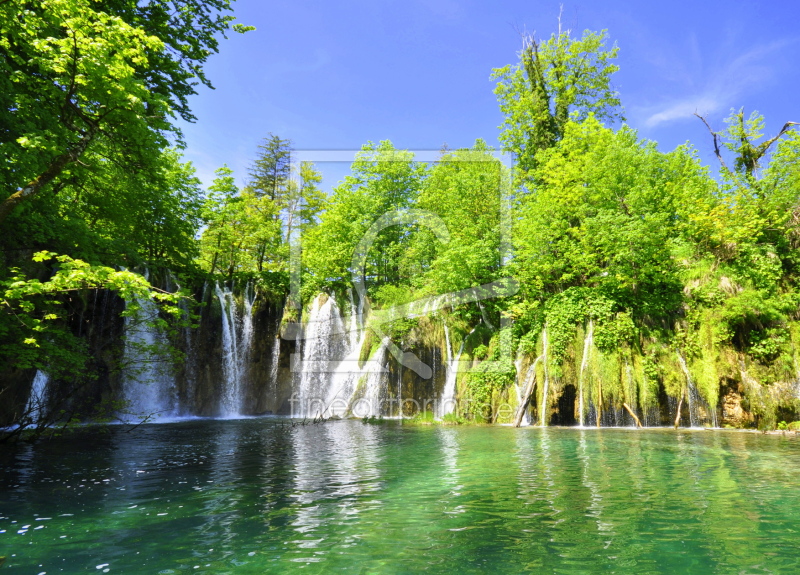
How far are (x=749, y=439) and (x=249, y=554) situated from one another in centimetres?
1354

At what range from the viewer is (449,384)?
811 inches

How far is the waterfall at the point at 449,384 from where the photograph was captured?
2009cm

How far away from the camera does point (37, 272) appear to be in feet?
47.8

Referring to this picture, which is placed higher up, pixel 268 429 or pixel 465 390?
pixel 465 390

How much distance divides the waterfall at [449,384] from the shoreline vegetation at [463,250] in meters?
0.21

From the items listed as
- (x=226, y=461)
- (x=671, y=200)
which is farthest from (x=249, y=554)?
(x=671, y=200)

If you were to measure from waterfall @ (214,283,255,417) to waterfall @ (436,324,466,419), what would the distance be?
12.1 m

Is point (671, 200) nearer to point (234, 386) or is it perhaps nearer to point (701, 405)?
point (701, 405)

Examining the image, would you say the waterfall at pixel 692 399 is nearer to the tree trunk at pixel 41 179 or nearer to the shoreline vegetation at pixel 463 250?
the shoreline vegetation at pixel 463 250

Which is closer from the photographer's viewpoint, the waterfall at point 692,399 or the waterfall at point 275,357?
the waterfall at point 692,399

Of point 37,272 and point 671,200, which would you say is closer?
point 37,272

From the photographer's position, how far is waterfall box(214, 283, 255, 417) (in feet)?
83.5

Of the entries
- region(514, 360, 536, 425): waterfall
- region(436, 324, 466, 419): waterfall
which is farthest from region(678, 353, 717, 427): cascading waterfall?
region(436, 324, 466, 419): waterfall

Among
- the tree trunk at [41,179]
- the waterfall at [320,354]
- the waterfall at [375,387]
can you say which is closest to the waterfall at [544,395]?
the waterfall at [375,387]
